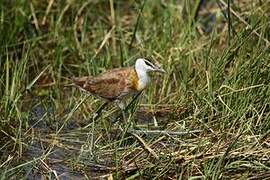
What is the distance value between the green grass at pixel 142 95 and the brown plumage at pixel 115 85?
5.4 inches

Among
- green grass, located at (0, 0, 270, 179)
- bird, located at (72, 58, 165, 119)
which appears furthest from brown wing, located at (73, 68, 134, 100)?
green grass, located at (0, 0, 270, 179)

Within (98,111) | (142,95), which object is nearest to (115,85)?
(98,111)

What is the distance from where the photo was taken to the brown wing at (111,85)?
219 inches

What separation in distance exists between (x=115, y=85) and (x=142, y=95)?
0.75 m

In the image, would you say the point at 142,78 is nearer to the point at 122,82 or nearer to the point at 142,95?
the point at 122,82

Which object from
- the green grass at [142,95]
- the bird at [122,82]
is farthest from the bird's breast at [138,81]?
the green grass at [142,95]

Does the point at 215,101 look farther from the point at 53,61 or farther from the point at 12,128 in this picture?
the point at 53,61

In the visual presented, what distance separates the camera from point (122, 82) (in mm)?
5566

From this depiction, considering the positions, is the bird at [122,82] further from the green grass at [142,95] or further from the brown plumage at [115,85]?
the green grass at [142,95]

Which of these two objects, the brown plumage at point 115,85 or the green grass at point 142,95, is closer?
the green grass at point 142,95

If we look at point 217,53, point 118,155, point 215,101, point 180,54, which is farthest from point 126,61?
point 118,155

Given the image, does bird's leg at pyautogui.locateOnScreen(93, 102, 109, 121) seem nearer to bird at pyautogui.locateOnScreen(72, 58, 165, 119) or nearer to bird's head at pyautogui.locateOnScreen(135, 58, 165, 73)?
bird at pyautogui.locateOnScreen(72, 58, 165, 119)

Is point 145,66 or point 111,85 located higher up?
point 145,66

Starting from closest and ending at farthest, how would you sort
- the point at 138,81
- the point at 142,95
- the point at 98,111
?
the point at 138,81 → the point at 98,111 → the point at 142,95
